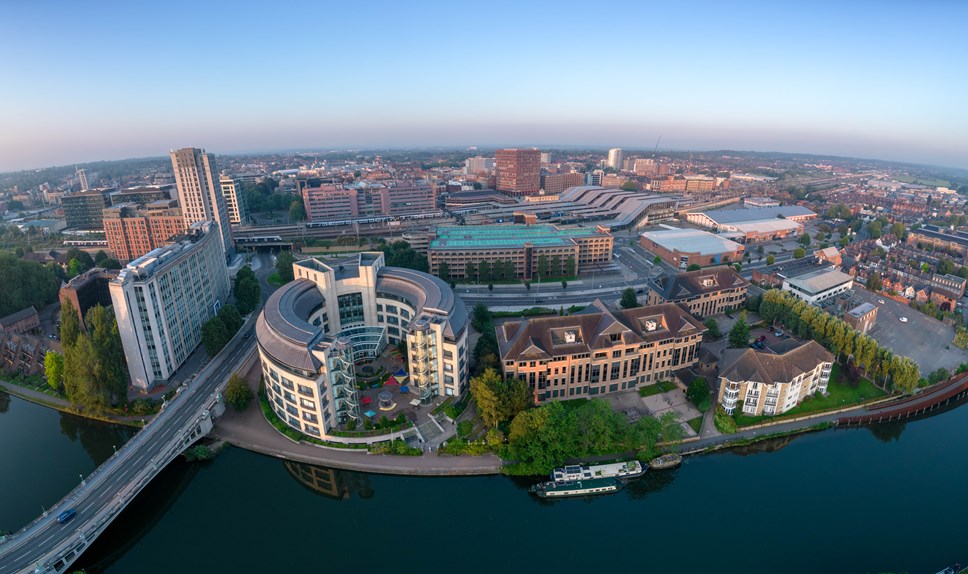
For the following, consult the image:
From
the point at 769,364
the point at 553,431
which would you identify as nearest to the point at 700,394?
the point at 769,364

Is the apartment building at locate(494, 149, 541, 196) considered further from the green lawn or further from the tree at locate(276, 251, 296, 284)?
the green lawn

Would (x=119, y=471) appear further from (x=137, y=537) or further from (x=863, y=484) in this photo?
(x=863, y=484)

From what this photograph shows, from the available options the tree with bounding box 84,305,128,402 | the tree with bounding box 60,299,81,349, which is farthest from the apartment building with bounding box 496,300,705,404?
the tree with bounding box 60,299,81,349

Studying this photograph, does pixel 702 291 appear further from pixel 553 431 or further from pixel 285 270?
pixel 285 270

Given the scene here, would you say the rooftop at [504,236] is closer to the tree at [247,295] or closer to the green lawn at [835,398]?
the tree at [247,295]

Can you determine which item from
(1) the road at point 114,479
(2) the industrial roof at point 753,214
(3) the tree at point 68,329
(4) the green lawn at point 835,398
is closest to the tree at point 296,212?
(1) the road at point 114,479

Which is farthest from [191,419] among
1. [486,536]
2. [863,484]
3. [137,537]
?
[863,484]
